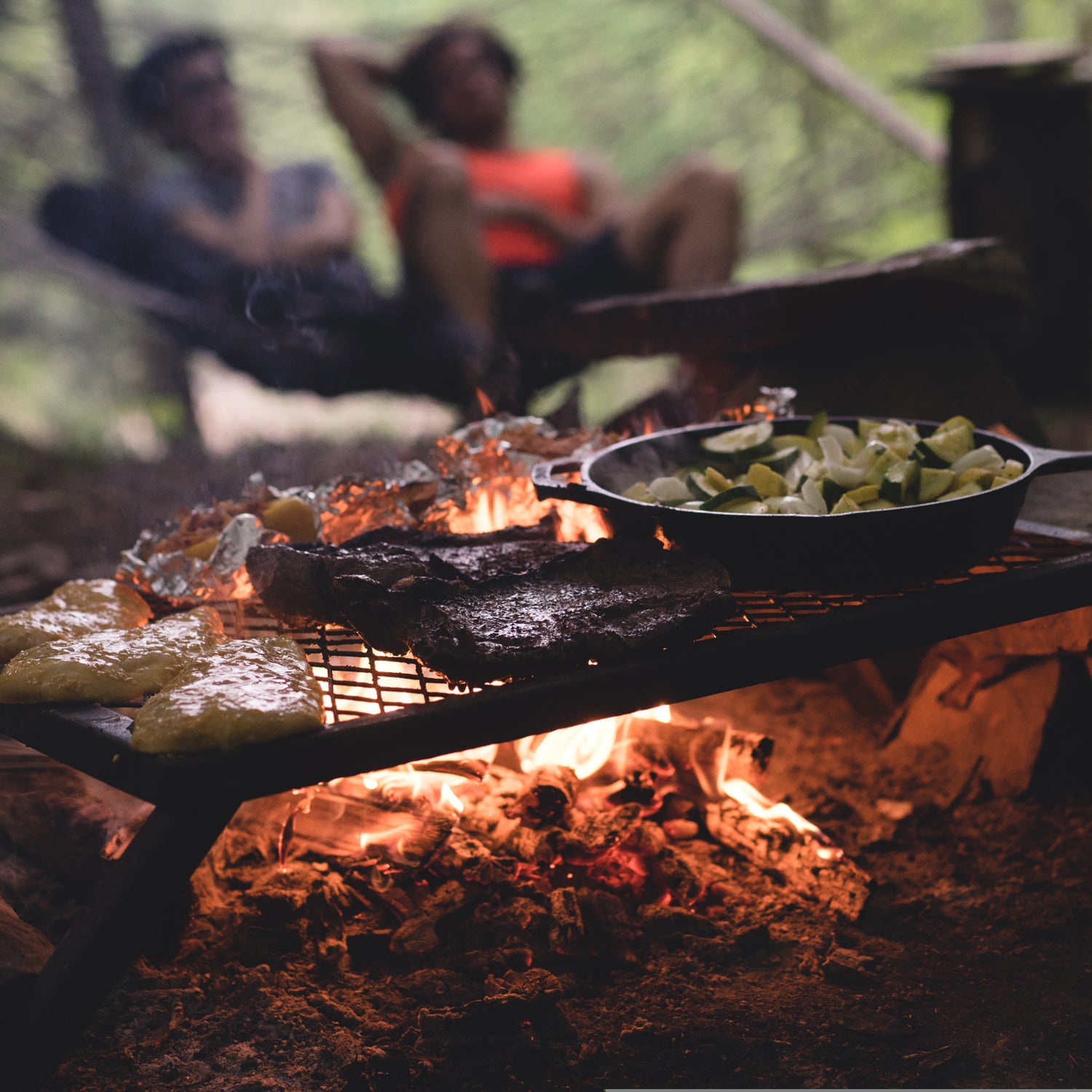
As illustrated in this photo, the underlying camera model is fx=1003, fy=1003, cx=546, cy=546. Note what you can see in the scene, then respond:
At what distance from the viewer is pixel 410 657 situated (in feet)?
4.15

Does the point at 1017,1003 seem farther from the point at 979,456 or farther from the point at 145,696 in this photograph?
the point at 145,696

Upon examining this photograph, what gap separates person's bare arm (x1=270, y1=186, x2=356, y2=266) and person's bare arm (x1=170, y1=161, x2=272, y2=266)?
5 centimetres

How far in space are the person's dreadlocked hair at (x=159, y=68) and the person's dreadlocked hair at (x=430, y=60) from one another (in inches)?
26.5

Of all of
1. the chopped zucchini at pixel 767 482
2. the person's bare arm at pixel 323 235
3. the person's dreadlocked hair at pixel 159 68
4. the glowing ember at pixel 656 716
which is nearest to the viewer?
the chopped zucchini at pixel 767 482

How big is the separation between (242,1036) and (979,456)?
114 cm

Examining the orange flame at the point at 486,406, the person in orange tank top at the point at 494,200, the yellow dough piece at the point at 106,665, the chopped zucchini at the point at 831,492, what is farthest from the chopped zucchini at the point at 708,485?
the person in orange tank top at the point at 494,200

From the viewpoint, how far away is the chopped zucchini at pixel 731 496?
1210mm

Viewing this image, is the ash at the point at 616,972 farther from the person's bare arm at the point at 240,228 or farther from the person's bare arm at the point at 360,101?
the person's bare arm at the point at 360,101

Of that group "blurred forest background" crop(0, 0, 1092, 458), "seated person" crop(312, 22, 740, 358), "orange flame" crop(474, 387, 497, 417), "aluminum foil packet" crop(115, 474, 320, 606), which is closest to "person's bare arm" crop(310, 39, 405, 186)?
"seated person" crop(312, 22, 740, 358)

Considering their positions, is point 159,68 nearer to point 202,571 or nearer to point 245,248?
point 245,248

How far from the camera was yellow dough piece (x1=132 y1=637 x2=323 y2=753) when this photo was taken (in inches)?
35.2

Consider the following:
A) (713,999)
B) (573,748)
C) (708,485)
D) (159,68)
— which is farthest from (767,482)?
(159,68)

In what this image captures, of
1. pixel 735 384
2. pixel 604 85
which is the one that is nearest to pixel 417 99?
pixel 604 85

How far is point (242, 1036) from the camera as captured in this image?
45.8 inches
